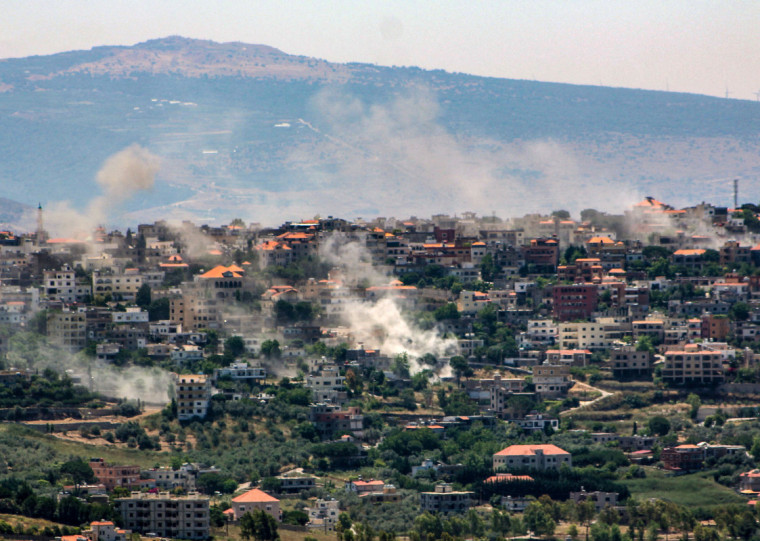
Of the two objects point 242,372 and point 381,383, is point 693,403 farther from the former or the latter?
point 242,372

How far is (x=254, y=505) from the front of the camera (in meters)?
71.1

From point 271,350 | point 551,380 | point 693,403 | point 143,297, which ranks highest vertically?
point 143,297

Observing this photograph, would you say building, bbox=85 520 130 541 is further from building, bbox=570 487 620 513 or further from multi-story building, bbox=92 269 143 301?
multi-story building, bbox=92 269 143 301

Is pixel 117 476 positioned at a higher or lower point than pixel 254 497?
higher

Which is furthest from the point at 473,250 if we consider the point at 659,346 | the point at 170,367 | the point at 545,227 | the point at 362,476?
the point at 362,476

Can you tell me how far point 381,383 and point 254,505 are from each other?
2129 cm

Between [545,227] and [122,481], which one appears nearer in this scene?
[122,481]

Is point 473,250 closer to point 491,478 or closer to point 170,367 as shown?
point 170,367

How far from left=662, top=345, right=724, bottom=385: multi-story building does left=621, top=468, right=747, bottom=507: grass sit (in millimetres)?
10968

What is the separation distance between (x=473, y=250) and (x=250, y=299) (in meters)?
17.0

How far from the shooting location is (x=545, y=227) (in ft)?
405

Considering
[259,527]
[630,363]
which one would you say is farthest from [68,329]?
[259,527]

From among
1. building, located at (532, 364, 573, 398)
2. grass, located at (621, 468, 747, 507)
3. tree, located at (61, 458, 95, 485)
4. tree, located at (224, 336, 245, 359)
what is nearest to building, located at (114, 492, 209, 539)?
tree, located at (61, 458, 95, 485)

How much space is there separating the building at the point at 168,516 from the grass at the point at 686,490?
1867 centimetres
